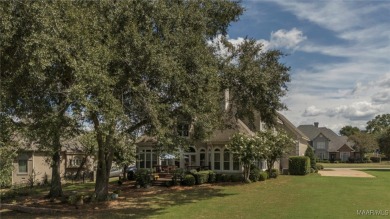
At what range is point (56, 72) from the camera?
50.1ft

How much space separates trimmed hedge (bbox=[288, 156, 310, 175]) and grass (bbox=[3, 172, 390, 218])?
11.9 meters

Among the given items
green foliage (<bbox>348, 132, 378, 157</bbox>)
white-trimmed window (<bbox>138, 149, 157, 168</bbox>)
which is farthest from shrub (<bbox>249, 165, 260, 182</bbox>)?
green foliage (<bbox>348, 132, 378, 157</bbox>)

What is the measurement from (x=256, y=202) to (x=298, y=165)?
785 inches

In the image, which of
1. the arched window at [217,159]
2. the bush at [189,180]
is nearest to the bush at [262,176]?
the arched window at [217,159]

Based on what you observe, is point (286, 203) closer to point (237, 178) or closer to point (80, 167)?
point (237, 178)

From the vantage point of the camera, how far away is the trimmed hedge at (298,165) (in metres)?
37.9

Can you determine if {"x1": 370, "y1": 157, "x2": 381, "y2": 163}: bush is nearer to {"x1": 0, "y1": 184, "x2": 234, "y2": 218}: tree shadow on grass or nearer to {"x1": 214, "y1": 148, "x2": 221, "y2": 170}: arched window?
{"x1": 214, "y1": 148, "x2": 221, "y2": 170}: arched window

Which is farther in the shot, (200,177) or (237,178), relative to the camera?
(237,178)

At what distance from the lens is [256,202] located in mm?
19484

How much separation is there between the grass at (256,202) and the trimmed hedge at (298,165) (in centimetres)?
1193

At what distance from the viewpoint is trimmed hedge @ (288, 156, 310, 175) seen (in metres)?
37.9

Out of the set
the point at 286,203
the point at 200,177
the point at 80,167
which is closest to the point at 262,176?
the point at 200,177

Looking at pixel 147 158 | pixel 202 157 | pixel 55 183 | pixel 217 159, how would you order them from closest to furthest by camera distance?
pixel 55 183 < pixel 217 159 < pixel 202 157 < pixel 147 158

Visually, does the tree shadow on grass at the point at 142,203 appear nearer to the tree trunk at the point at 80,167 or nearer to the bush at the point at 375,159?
the tree trunk at the point at 80,167
